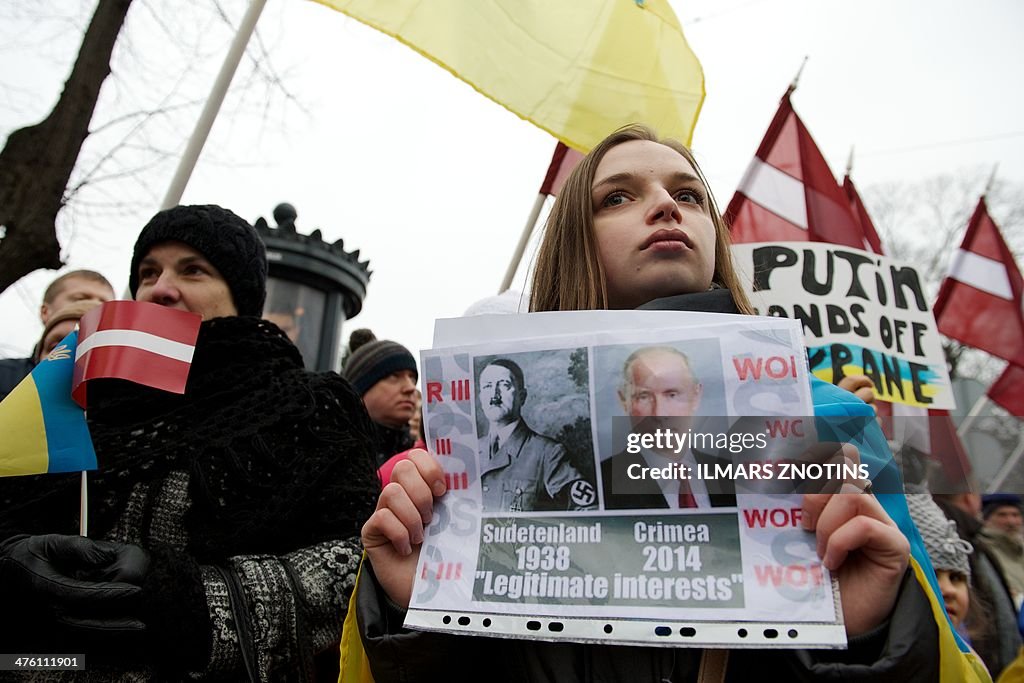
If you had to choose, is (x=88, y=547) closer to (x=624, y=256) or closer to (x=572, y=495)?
(x=572, y=495)

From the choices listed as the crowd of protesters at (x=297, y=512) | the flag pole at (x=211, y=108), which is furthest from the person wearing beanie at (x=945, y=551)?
the flag pole at (x=211, y=108)

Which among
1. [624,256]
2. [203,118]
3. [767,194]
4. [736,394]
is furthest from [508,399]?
[767,194]

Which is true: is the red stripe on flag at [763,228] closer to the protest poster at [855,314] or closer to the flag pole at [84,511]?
the protest poster at [855,314]

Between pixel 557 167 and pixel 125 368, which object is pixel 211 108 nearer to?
pixel 125 368

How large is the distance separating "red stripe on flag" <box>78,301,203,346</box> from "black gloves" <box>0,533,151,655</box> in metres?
0.54

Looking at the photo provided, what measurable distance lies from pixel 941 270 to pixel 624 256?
77.6 feet

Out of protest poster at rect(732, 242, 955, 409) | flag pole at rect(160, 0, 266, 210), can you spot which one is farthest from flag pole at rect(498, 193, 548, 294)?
flag pole at rect(160, 0, 266, 210)

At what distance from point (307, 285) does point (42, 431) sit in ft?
14.6

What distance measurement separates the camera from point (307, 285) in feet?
19.9

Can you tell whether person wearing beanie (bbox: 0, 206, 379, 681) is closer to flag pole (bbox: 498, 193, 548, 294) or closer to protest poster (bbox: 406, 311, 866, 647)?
protest poster (bbox: 406, 311, 866, 647)

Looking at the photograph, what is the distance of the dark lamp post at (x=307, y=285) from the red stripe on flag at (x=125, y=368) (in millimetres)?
3895

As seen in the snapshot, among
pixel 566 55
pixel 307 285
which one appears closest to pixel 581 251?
pixel 566 55

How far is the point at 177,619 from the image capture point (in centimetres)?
154

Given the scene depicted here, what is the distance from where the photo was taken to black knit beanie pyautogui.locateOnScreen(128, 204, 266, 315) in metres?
2.20
